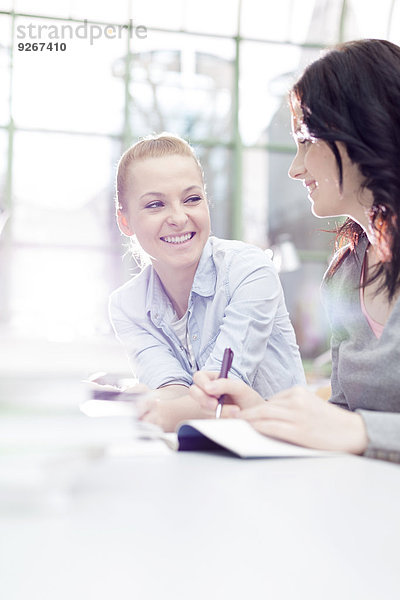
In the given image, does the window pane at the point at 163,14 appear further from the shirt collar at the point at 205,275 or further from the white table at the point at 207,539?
the white table at the point at 207,539

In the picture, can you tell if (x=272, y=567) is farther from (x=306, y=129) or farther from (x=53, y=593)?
(x=306, y=129)

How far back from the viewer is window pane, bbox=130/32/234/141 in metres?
7.74

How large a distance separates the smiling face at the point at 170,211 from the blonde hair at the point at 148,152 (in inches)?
1.1

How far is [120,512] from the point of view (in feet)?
1.98

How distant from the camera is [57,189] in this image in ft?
23.7

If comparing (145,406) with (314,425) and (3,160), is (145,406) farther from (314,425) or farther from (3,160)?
(3,160)

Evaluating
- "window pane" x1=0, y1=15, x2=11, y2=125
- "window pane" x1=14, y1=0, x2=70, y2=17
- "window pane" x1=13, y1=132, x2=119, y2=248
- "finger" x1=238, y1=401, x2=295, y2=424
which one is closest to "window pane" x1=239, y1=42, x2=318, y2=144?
"window pane" x1=13, y1=132, x2=119, y2=248

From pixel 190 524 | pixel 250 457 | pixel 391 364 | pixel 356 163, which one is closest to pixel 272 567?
pixel 190 524

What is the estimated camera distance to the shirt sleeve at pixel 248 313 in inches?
71.6

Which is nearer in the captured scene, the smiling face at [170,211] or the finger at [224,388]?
the finger at [224,388]

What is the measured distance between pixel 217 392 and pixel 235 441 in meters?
0.28

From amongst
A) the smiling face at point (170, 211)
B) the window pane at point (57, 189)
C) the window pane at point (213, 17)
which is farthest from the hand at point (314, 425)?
the window pane at point (213, 17)

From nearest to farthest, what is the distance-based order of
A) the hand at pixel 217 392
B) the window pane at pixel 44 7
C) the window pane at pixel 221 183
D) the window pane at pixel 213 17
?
the hand at pixel 217 392 < the window pane at pixel 44 7 < the window pane at pixel 221 183 < the window pane at pixel 213 17

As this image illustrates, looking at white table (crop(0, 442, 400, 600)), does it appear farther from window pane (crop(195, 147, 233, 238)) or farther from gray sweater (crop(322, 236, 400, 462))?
window pane (crop(195, 147, 233, 238))
